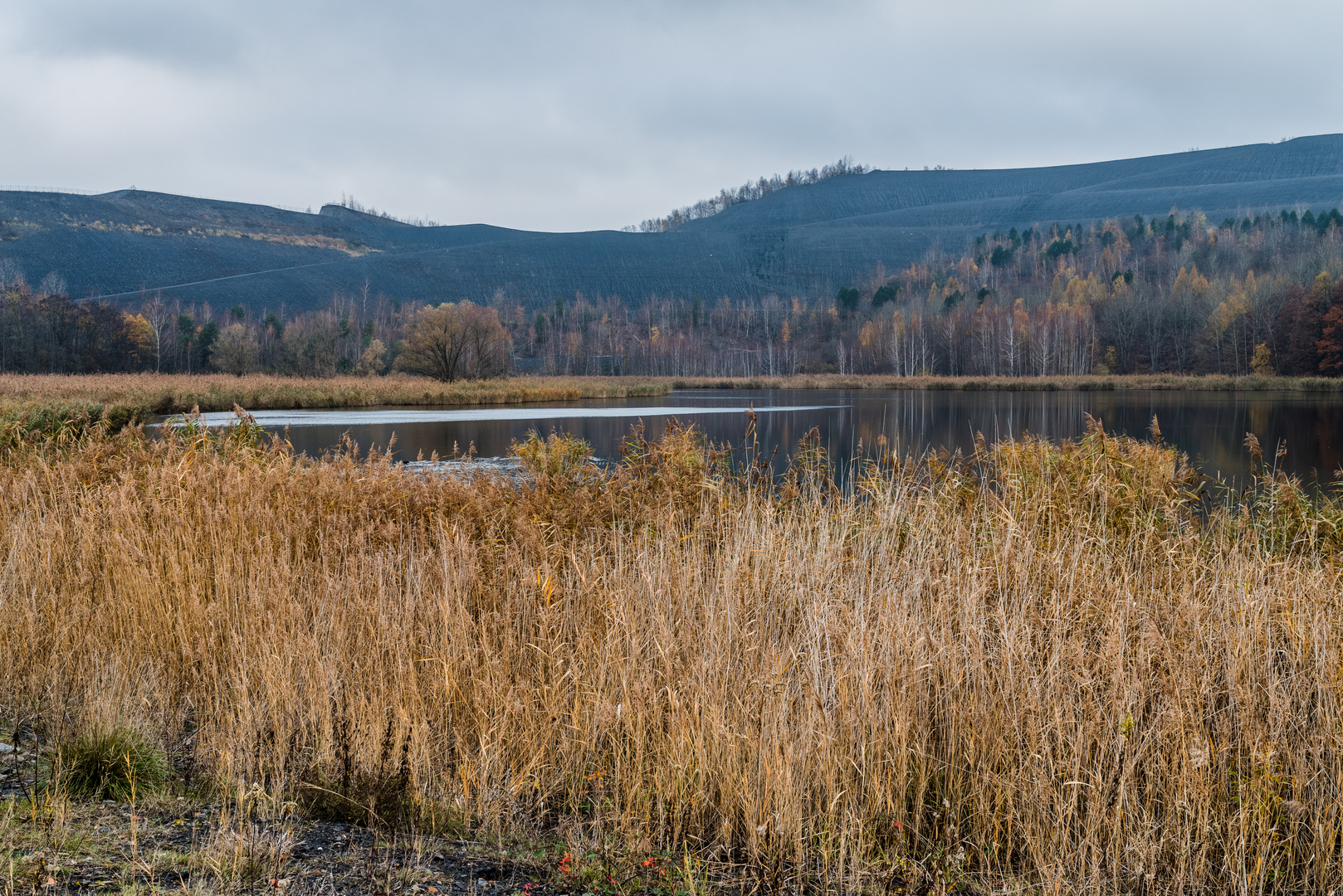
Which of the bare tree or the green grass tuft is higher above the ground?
the bare tree

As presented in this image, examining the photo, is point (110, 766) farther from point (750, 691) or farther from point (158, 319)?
point (158, 319)

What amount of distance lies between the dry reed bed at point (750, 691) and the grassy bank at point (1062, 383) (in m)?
58.4

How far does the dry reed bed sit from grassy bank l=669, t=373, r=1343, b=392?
58388 mm

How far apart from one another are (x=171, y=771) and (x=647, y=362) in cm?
10824

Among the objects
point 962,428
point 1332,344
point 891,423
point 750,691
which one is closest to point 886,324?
point 1332,344

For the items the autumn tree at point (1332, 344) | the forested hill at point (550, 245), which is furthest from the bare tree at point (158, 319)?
the autumn tree at point (1332, 344)

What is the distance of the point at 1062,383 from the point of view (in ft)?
203

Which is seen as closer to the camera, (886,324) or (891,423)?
(891,423)

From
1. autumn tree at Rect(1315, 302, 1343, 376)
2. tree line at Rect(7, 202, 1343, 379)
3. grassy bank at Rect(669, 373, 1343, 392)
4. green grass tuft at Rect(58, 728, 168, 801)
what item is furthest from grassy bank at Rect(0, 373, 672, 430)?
autumn tree at Rect(1315, 302, 1343, 376)

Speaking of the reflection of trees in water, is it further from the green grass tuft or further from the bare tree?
the bare tree

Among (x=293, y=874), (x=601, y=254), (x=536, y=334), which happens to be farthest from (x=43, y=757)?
(x=601, y=254)

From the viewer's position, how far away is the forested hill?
416 feet

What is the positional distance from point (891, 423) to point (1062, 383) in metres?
40.7

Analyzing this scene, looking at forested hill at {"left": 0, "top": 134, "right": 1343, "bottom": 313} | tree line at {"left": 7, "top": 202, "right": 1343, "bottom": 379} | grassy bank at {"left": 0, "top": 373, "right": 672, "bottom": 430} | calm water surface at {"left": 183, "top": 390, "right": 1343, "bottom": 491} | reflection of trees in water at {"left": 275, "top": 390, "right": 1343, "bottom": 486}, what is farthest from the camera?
forested hill at {"left": 0, "top": 134, "right": 1343, "bottom": 313}
